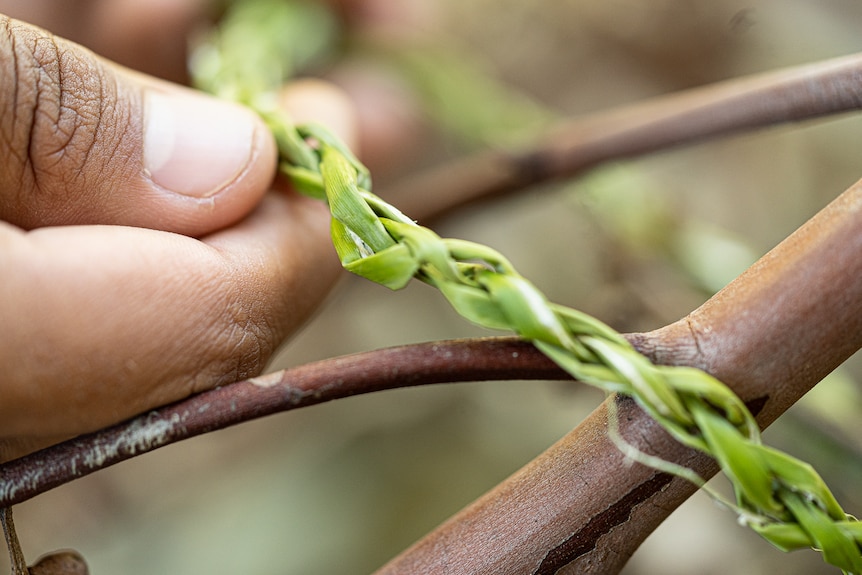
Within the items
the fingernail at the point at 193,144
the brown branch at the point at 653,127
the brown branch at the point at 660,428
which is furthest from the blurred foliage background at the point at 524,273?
the brown branch at the point at 660,428

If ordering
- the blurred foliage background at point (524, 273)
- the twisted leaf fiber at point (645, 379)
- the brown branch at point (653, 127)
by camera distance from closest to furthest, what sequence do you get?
the twisted leaf fiber at point (645, 379) < the brown branch at point (653, 127) < the blurred foliage background at point (524, 273)

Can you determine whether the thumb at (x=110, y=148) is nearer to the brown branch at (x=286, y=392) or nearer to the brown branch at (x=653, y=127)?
the brown branch at (x=286, y=392)

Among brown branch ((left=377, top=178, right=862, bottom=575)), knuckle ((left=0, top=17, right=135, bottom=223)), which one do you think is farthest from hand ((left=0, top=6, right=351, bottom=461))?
brown branch ((left=377, top=178, right=862, bottom=575))

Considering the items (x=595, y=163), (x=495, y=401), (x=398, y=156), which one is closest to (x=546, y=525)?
(x=595, y=163)

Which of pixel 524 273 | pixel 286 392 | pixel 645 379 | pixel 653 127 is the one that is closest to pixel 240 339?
pixel 286 392

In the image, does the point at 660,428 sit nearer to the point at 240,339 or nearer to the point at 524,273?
the point at 240,339
